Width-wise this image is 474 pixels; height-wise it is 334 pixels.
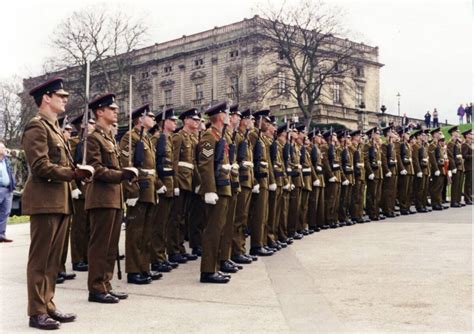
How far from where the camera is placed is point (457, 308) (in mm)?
6340

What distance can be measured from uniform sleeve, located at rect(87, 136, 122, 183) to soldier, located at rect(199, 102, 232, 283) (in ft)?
4.99

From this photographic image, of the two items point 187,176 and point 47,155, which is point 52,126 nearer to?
point 47,155

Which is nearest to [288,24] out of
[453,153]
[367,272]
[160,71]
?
[453,153]

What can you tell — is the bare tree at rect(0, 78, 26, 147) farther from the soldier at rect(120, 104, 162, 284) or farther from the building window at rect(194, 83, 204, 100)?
the soldier at rect(120, 104, 162, 284)

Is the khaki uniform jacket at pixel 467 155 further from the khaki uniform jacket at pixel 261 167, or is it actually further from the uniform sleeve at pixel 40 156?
the uniform sleeve at pixel 40 156

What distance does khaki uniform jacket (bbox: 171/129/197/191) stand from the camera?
9469mm

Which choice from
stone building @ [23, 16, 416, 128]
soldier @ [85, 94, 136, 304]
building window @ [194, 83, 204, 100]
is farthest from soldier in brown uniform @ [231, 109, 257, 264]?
building window @ [194, 83, 204, 100]

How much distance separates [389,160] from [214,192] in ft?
28.9

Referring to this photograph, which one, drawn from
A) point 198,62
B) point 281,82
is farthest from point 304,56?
point 198,62

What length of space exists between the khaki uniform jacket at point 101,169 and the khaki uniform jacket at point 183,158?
245 cm

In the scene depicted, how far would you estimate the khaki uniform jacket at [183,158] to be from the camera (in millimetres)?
9469

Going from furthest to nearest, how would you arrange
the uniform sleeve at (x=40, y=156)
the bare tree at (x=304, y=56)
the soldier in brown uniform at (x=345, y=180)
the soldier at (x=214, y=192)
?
the bare tree at (x=304, y=56) < the soldier in brown uniform at (x=345, y=180) < the soldier at (x=214, y=192) < the uniform sleeve at (x=40, y=156)

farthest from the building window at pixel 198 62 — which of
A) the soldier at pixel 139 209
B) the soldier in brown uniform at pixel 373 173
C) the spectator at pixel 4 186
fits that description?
the soldier at pixel 139 209

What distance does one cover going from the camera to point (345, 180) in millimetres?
14477
